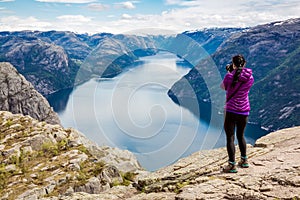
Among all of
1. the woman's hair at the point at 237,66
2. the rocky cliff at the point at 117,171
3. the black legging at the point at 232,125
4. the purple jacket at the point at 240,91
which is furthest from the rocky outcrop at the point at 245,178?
the woman's hair at the point at 237,66

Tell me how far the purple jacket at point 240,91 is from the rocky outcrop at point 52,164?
1638cm

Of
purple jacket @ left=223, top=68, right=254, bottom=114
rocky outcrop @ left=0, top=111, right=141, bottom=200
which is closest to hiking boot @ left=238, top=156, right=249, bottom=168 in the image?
purple jacket @ left=223, top=68, right=254, bottom=114

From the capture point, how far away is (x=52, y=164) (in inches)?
1236

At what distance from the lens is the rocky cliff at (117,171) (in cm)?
1202

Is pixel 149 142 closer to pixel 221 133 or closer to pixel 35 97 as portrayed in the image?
pixel 221 133

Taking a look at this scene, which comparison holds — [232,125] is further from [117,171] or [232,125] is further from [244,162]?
[117,171]

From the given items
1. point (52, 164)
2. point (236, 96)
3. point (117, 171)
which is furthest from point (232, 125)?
point (52, 164)

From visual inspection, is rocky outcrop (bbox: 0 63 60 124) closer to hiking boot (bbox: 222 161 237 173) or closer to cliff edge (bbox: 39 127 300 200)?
cliff edge (bbox: 39 127 300 200)

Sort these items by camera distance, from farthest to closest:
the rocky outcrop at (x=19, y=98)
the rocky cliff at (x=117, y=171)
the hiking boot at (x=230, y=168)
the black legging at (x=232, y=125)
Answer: the rocky outcrop at (x=19, y=98) < the hiking boot at (x=230, y=168) < the black legging at (x=232, y=125) < the rocky cliff at (x=117, y=171)

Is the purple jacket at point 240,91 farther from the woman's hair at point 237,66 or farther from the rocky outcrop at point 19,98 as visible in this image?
the rocky outcrop at point 19,98

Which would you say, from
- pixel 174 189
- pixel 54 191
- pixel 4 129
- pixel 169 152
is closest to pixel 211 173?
pixel 174 189

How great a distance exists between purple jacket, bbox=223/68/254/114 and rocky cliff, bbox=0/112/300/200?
276 cm

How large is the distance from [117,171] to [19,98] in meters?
83.2

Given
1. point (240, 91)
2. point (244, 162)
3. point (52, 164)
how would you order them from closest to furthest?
1. point (240, 91)
2. point (244, 162)
3. point (52, 164)
